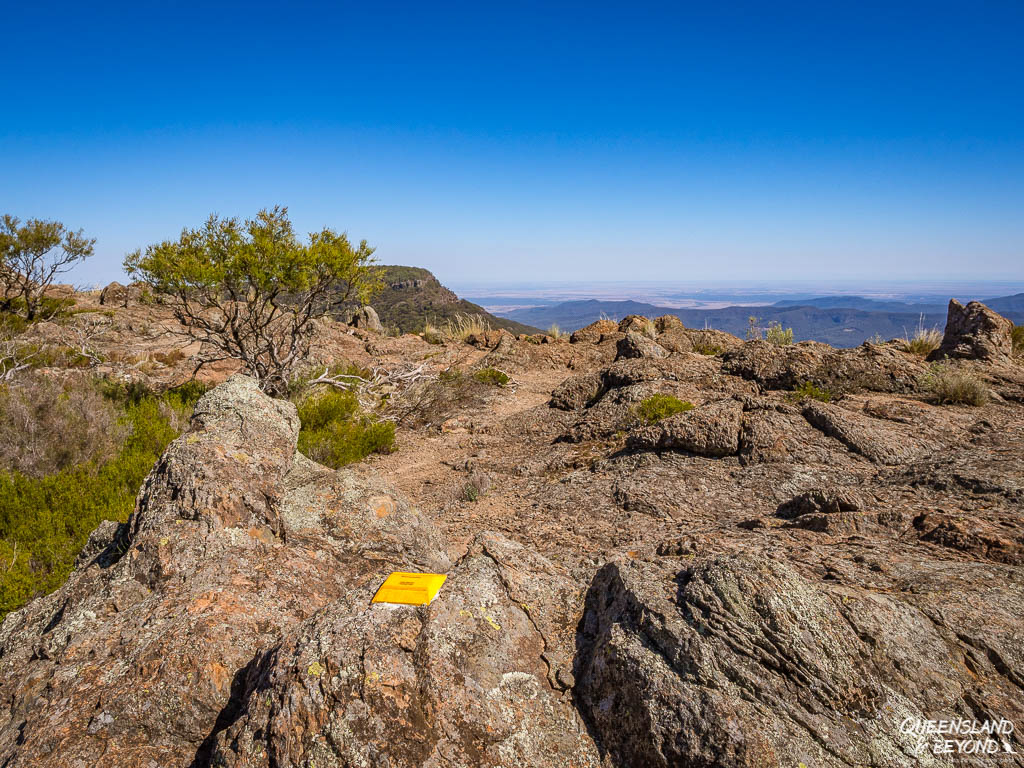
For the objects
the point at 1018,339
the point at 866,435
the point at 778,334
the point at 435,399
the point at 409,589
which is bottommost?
the point at 435,399

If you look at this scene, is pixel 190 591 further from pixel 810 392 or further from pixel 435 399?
pixel 435 399

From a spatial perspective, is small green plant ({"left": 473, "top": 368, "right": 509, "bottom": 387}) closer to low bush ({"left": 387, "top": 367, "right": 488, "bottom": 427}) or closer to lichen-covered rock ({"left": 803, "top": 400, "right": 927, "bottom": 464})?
low bush ({"left": 387, "top": 367, "right": 488, "bottom": 427})

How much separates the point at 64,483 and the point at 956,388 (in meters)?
11.9

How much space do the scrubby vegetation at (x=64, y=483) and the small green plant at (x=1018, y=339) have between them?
1586cm

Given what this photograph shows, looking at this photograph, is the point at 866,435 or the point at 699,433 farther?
the point at 699,433

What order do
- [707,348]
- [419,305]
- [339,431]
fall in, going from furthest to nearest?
[419,305] < [707,348] < [339,431]

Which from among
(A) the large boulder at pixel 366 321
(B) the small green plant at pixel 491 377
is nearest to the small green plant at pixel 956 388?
(B) the small green plant at pixel 491 377

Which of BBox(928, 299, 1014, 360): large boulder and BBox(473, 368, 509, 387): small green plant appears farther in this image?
BBox(473, 368, 509, 387): small green plant

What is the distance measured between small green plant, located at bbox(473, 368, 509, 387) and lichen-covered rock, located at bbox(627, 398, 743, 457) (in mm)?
7130

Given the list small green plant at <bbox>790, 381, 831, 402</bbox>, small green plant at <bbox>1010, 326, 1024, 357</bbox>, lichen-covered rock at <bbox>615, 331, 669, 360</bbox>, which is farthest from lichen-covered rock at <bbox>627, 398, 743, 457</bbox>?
small green plant at <bbox>1010, 326, 1024, 357</bbox>

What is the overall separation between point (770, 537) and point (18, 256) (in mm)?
24304

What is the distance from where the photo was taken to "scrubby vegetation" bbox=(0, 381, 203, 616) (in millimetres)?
4559

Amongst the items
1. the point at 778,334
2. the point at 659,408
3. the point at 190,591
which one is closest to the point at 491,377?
the point at 659,408

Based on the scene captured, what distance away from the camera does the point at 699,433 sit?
648 centimetres
